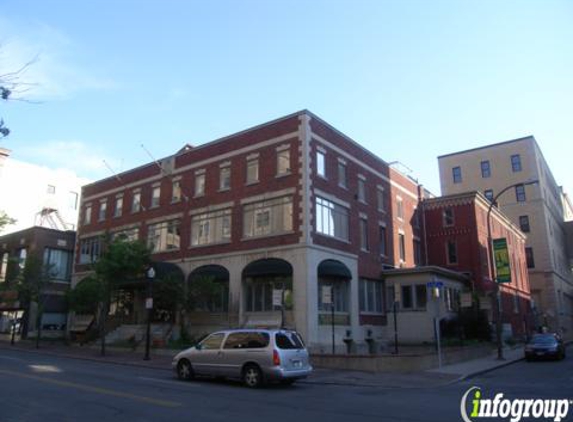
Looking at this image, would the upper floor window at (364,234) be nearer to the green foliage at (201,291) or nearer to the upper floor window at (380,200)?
the upper floor window at (380,200)

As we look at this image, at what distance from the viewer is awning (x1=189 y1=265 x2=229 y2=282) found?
29.8 metres

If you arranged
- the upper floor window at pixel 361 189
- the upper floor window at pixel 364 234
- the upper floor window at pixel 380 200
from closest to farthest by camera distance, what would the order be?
the upper floor window at pixel 364 234 → the upper floor window at pixel 361 189 → the upper floor window at pixel 380 200

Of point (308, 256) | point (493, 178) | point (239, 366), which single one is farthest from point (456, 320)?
point (493, 178)

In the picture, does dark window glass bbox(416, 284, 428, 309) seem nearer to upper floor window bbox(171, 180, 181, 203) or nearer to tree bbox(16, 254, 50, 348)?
upper floor window bbox(171, 180, 181, 203)

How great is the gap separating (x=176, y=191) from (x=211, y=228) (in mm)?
5255

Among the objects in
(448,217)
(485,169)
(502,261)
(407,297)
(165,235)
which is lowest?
(407,297)

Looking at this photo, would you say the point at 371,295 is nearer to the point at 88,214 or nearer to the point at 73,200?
the point at 88,214

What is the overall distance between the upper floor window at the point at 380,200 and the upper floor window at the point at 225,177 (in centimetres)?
1075

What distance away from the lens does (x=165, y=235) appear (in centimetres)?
3550

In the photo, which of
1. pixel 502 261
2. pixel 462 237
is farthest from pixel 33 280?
pixel 462 237

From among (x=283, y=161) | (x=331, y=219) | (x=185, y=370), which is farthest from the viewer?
(x=331, y=219)

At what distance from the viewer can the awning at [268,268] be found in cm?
2689

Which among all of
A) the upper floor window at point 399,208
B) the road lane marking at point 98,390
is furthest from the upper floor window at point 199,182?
the road lane marking at point 98,390

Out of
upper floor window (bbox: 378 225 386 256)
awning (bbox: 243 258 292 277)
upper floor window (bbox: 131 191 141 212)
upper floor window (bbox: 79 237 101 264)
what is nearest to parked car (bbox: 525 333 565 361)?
upper floor window (bbox: 378 225 386 256)
